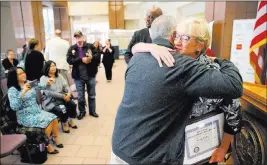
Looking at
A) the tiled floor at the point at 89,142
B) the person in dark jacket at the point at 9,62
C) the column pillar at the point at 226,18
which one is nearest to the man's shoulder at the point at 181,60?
the tiled floor at the point at 89,142

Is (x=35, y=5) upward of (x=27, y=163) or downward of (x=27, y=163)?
upward

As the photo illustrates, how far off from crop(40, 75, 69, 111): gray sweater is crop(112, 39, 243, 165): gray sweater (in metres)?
2.32

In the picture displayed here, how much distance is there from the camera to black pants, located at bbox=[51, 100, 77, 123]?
3.19 meters

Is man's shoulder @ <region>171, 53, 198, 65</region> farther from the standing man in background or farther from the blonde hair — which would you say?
the standing man in background

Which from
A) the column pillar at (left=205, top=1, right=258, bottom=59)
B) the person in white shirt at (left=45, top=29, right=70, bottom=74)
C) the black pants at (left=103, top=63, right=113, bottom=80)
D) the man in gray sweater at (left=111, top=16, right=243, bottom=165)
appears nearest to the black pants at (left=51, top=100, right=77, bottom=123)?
the person in white shirt at (left=45, top=29, right=70, bottom=74)

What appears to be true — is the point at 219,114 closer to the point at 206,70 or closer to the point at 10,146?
the point at 206,70

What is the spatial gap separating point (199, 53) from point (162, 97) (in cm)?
33

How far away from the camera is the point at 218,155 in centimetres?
122

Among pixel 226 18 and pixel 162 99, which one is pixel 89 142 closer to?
pixel 162 99

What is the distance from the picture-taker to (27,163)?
262cm

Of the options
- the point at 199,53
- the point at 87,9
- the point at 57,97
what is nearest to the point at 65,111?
the point at 57,97

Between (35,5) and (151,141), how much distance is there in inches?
322

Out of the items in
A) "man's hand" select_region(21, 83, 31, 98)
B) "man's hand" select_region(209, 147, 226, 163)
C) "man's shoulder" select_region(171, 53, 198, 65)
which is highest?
"man's shoulder" select_region(171, 53, 198, 65)

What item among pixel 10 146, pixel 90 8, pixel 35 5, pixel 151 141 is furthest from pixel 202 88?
pixel 90 8
